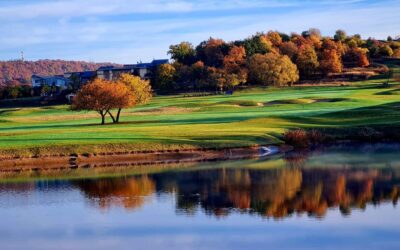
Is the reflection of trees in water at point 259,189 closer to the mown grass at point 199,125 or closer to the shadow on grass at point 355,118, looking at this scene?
the mown grass at point 199,125

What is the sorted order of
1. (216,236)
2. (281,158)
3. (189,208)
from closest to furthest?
1. (216,236)
2. (189,208)
3. (281,158)

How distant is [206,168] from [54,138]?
1564 centimetres

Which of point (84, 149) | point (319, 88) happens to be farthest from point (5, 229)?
point (319, 88)

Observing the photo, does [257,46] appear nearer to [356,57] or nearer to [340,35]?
[356,57]

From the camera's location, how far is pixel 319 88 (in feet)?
401

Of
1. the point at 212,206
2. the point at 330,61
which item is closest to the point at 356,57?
the point at 330,61

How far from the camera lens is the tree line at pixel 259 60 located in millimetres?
129875

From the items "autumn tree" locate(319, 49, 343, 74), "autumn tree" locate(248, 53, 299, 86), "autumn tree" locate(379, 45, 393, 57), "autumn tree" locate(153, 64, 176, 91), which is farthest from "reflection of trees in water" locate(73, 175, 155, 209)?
"autumn tree" locate(379, 45, 393, 57)

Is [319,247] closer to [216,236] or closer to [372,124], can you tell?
[216,236]

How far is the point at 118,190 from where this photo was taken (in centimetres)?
3984

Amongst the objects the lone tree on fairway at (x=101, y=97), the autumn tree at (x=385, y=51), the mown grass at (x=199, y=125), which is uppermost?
the autumn tree at (x=385, y=51)

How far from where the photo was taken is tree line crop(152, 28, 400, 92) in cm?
12988

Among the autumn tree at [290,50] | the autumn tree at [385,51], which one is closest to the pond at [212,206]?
the autumn tree at [290,50]

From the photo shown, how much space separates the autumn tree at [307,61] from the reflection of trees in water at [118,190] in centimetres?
10107
